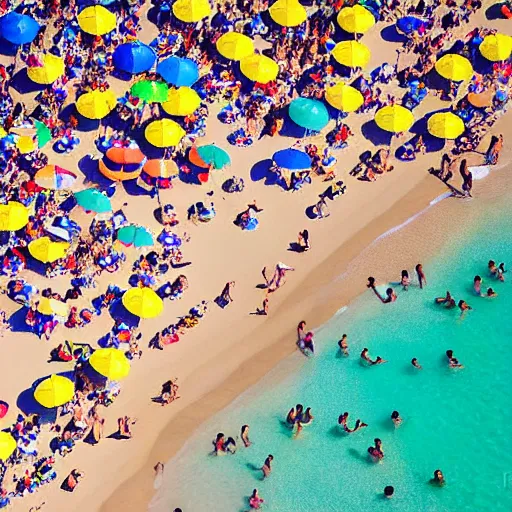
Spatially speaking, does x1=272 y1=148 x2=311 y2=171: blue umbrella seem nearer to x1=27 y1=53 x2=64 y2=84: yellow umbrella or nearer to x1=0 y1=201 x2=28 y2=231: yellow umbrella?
x1=27 y1=53 x2=64 y2=84: yellow umbrella

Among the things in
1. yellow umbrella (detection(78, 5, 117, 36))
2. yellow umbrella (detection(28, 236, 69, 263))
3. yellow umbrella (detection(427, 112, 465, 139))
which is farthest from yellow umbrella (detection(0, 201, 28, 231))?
yellow umbrella (detection(427, 112, 465, 139))

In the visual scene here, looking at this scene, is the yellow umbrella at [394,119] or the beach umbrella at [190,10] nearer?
the yellow umbrella at [394,119]

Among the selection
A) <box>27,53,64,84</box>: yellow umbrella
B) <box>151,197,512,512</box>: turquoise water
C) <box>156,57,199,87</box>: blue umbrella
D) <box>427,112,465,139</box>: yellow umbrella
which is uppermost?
<box>27,53,64,84</box>: yellow umbrella

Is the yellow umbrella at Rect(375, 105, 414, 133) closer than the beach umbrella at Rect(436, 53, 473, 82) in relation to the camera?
Yes

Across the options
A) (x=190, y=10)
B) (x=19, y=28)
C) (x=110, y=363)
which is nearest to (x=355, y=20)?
(x=190, y=10)

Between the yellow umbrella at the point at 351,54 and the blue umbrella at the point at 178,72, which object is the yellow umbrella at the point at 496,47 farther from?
the blue umbrella at the point at 178,72

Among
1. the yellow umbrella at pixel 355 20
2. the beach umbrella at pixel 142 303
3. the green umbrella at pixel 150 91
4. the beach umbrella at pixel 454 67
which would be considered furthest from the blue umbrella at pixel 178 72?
the beach umbrella at pixel 454 67
